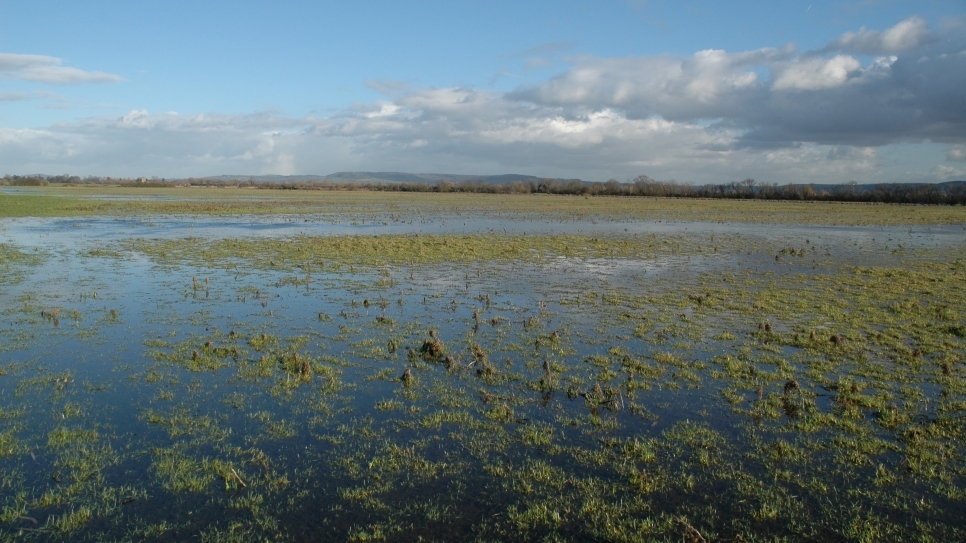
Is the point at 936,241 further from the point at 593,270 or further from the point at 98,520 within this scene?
the point at 98,520

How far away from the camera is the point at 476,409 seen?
898cm

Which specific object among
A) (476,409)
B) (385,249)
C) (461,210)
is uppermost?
(461,210)

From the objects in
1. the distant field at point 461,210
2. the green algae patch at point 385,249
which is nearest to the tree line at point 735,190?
the distant field at point 461,210

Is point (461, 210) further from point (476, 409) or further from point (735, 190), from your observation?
point (735, 190)

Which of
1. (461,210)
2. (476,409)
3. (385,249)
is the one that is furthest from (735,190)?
(476,409)

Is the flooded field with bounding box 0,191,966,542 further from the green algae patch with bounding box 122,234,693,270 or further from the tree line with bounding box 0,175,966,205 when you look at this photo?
the tree line with bounding box 0,175,966,205

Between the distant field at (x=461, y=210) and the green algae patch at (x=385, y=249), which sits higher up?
the distant field at (x=461, y=210)

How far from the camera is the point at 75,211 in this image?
174 ft

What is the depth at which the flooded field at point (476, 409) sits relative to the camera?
6258mm

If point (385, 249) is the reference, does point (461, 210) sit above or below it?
above

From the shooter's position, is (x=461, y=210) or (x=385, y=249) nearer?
(x=385, y=249)

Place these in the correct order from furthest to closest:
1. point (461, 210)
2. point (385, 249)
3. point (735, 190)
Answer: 1. point (735, 190)
2. point (461, 210)
3. point (385, 249)

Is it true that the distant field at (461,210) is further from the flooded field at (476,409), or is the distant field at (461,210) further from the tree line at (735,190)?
the flooded field at (476,409)

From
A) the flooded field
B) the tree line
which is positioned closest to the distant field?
the tree line
